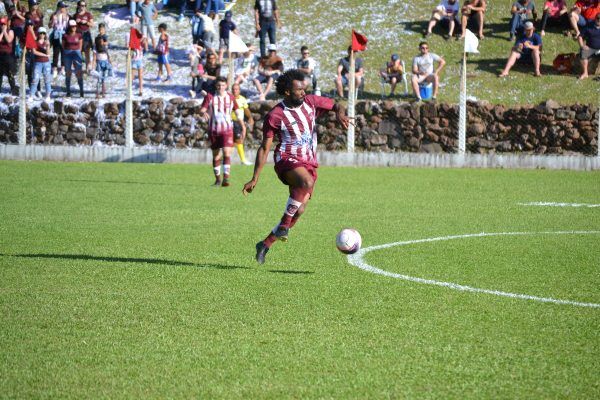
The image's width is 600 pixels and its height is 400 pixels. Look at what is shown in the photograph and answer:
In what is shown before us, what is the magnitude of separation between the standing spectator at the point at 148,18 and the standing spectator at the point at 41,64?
171 inches

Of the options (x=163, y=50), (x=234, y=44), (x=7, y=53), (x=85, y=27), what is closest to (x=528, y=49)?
→ (x=234, y=44)

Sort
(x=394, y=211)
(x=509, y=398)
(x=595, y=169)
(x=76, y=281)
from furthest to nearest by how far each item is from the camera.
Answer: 1. (x=595, y=169)
2. (x=394, y=211)
3. (x=76, y=281)
4. (x=509, y=398)

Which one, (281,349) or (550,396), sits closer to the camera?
(550,396)

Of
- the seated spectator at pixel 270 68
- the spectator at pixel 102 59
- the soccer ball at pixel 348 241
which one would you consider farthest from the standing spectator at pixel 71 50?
the soccer ball at pixel 348 241

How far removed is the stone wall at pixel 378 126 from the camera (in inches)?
1005

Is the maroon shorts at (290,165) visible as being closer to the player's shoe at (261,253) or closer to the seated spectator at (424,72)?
the player's shoe at (261,253)

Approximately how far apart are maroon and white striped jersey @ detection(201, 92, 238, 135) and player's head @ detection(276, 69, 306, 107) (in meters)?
9.79

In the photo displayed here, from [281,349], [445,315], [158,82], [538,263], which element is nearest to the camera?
[281,349]

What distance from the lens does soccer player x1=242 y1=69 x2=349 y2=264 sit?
1004 centimetres

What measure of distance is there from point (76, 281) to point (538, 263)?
14.6ft

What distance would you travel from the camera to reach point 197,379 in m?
5.76

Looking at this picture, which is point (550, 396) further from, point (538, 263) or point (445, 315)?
point (538, 263)

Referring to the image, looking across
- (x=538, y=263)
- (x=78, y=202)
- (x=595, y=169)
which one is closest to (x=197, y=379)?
(x=538, y=263)

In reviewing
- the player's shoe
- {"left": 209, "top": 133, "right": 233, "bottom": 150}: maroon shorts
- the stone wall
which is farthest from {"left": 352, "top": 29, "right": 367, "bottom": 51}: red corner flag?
the player's shoe
